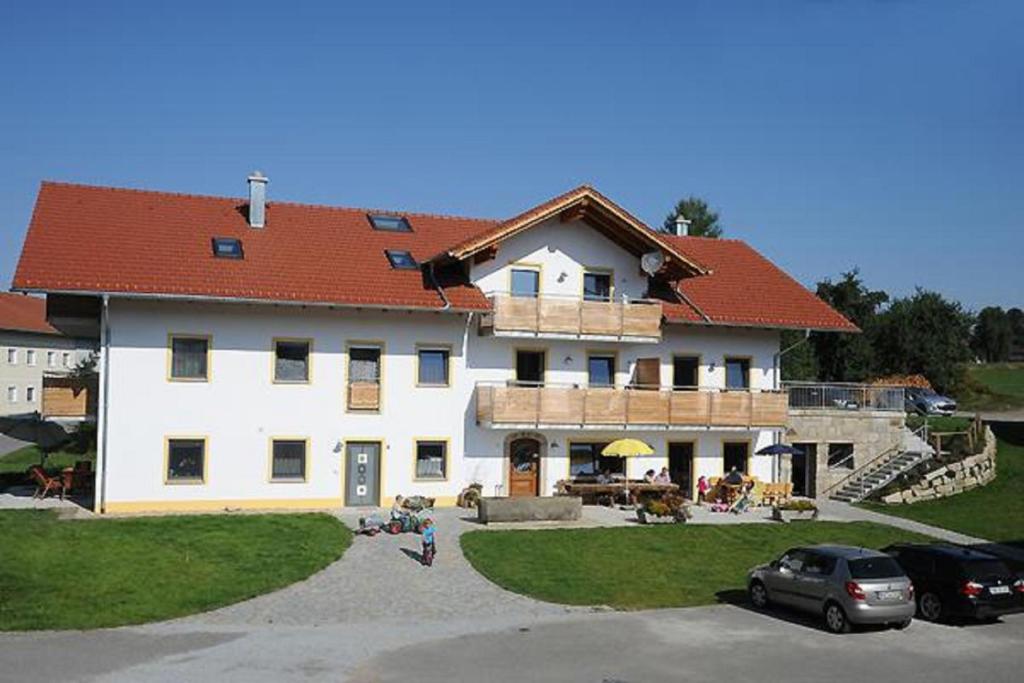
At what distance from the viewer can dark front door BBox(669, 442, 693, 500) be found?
3356 centimetres

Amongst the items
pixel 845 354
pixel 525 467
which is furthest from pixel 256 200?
pixel 845 354

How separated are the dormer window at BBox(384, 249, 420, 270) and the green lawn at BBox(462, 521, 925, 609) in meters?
9.23

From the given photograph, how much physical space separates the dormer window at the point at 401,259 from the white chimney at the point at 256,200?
4.04 m

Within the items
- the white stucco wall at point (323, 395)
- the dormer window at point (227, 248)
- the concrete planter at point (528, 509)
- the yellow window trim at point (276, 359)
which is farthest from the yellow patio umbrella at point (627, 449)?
the dormer window at point (227, 248)

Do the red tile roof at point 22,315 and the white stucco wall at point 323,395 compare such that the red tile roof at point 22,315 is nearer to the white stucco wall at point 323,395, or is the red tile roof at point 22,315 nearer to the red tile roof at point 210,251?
the red tile roof at point 210,251

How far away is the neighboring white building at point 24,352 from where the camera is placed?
70.8 m

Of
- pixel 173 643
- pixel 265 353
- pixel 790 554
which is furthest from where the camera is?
pixel 265 353

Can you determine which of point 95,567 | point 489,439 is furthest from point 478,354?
point 95,567

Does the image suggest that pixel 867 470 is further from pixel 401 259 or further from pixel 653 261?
pixel 401 259

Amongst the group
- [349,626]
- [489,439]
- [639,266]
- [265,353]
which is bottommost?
[349,626]

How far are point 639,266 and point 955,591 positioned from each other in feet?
54.1

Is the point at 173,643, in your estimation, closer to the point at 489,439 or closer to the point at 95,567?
the point at 95,567

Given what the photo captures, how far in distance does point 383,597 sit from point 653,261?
635 inches

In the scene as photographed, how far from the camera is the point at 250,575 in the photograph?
21.2m
